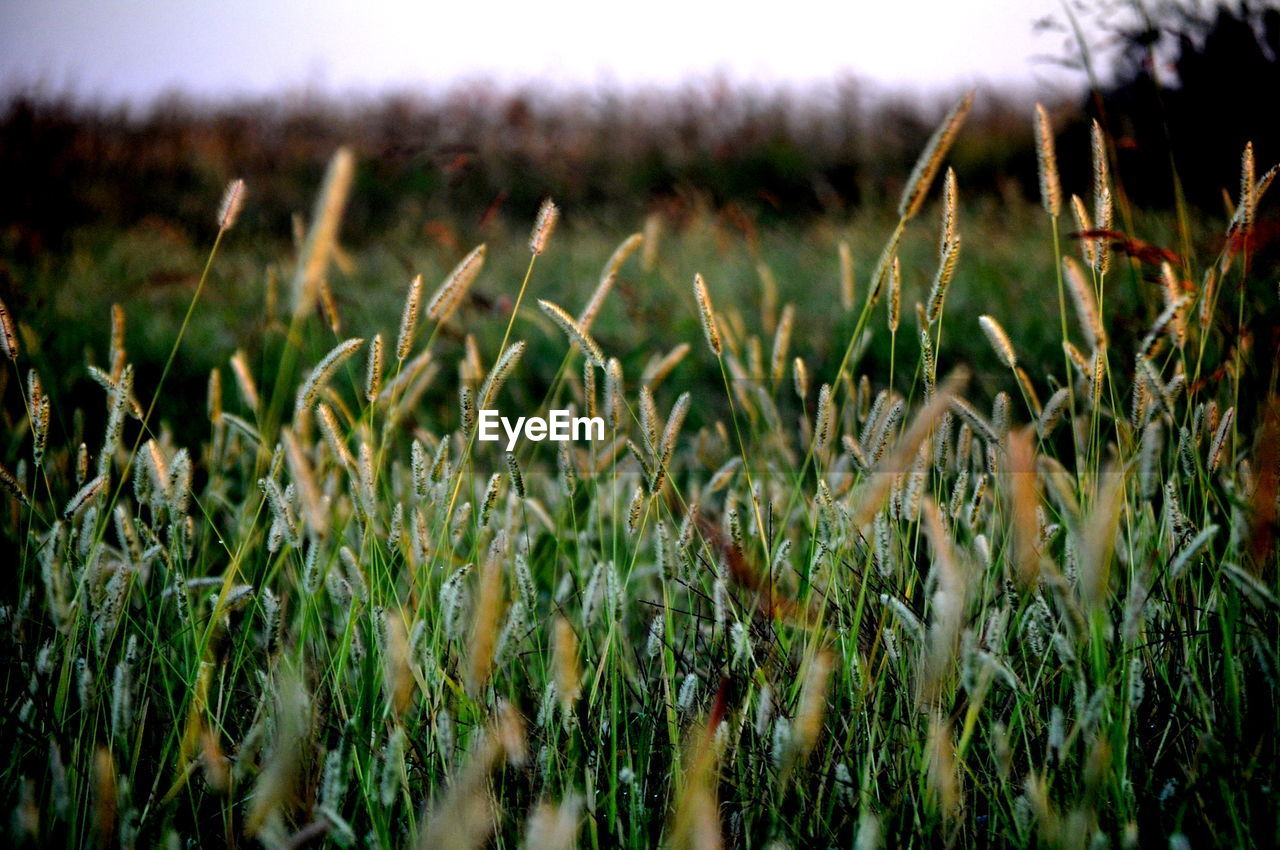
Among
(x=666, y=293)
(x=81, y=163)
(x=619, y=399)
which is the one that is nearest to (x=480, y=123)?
(x=81, y=163)

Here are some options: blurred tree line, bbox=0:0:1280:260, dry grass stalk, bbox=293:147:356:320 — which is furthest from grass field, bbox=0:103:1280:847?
blurred tree line, bbox=0:0:1280:260

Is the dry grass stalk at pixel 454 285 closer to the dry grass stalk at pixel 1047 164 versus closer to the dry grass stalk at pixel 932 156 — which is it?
the dry grass stalk at pixel 932 156

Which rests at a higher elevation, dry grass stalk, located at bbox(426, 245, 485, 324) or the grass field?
dry grass stalk, located at bbox(426, 245, 485, 324)

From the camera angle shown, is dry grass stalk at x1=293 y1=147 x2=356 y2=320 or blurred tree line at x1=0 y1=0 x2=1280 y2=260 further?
blurred tree line at x1=0 y1=0 x2=1280 y2=260

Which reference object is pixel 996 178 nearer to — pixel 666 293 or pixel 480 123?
pixel 666 293

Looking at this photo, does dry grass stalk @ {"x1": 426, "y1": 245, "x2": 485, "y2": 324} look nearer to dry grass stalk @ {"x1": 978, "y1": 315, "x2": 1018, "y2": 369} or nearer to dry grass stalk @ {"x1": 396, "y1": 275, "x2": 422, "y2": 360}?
dry grass stalk @ {"x1": 396, "y1": 275, "x2": 422, "y2": 360}

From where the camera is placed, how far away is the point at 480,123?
6934 mm

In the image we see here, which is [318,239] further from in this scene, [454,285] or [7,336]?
[7,336]

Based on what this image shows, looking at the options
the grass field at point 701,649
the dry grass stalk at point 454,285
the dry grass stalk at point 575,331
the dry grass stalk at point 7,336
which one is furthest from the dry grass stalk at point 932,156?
the dry grass stalk at point 7,336

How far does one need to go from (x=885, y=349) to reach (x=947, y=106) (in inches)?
167
